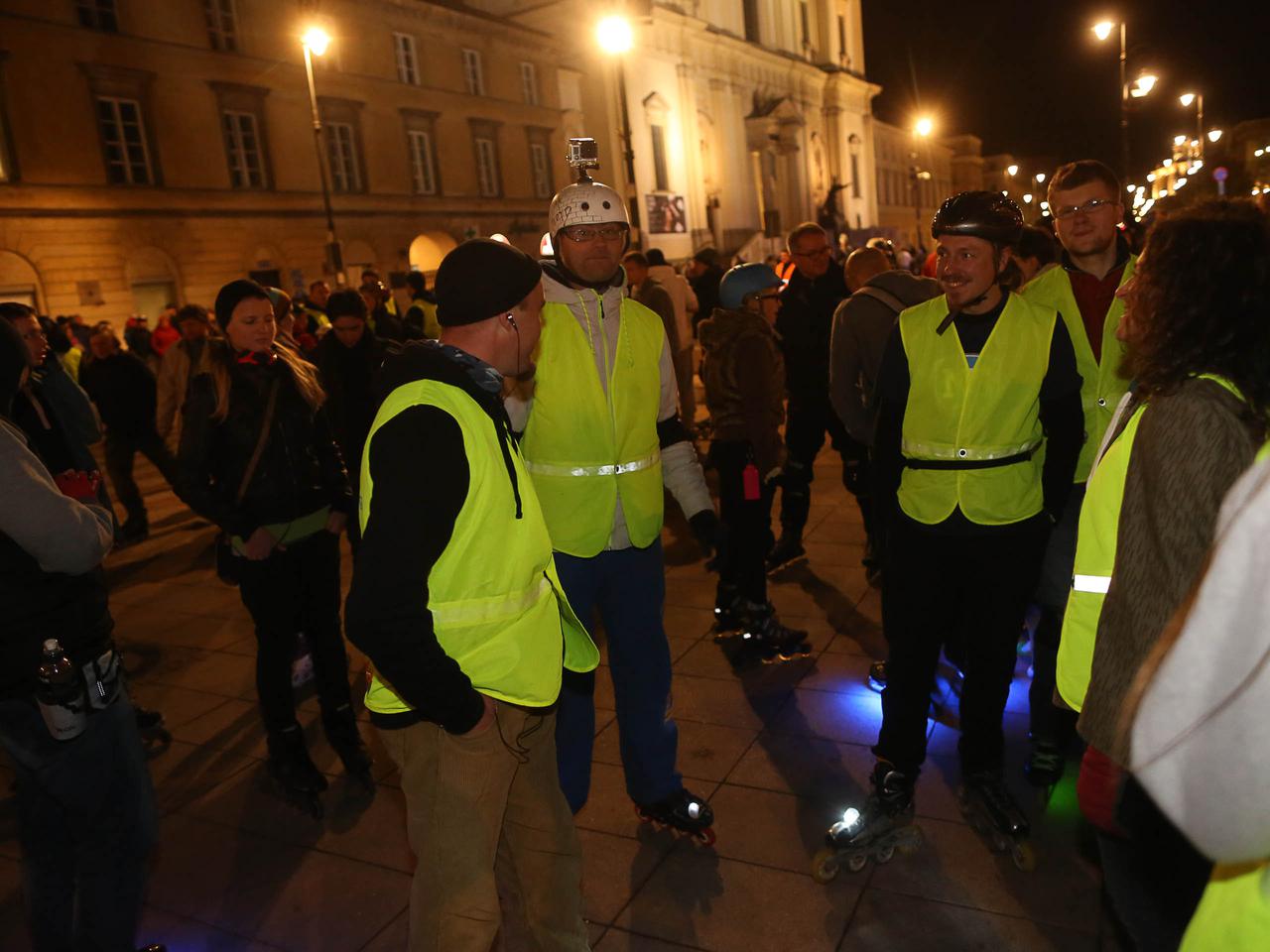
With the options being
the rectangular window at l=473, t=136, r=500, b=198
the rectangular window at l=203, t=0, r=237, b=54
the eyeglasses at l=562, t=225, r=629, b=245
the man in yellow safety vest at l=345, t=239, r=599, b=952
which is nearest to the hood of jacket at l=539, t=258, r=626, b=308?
the eyeglasses at l=562, t=225, r=629, b=245

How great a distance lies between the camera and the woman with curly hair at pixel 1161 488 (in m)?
1.74

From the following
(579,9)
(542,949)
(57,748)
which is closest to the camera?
(542,949)

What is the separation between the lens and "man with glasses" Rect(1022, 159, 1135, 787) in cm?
348

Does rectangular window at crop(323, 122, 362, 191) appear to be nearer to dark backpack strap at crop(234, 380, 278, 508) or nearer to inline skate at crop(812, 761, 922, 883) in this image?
dark backpack strap at crop(234, 380, 278, 508)

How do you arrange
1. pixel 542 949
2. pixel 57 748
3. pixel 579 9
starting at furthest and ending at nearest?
pixel 579 9 → pixel 57 748 → pixel 542 949

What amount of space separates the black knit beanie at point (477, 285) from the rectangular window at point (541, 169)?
35.1 meters

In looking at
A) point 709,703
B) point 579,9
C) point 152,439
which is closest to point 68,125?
point 152,439

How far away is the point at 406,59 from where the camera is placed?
100ft

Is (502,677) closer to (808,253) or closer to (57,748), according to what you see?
(57,748)

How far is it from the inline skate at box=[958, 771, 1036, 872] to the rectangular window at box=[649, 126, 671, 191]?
40.0 meters

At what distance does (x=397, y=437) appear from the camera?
190cm

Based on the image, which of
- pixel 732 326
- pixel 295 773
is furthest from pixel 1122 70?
pixel 295 773

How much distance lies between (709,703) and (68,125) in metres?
24.2

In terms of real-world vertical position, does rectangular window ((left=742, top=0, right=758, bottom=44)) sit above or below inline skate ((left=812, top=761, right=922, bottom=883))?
above
